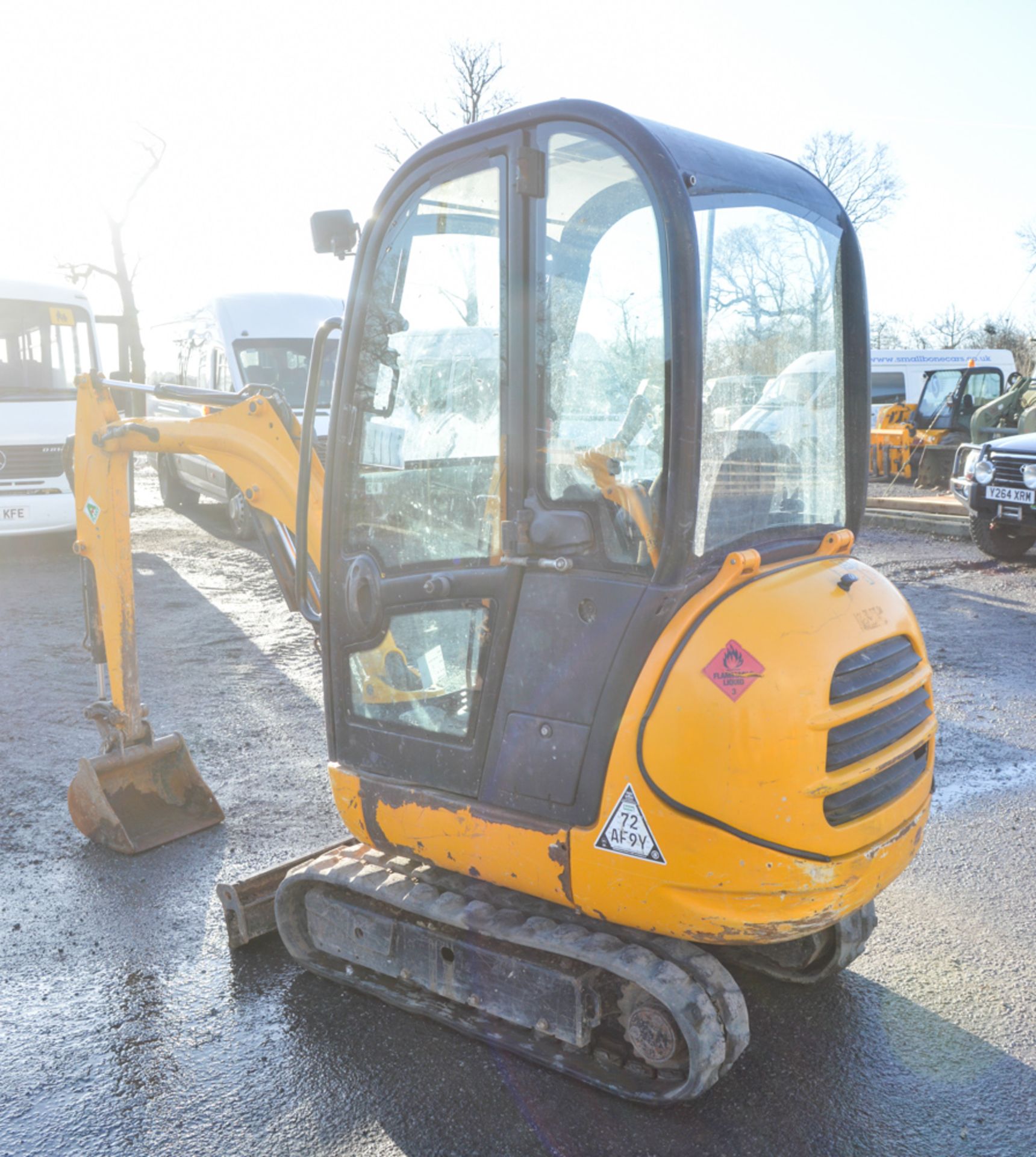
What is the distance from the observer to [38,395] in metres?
11.6

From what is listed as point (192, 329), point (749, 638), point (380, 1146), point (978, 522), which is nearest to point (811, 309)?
point (749, 638)

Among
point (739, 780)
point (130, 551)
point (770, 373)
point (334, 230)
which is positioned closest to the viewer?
point (739, 780)

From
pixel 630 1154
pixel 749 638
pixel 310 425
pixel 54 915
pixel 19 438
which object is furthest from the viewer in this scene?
pixel 19 438

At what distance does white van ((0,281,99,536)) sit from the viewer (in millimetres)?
11266

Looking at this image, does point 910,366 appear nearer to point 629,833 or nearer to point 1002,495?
point 1002,495

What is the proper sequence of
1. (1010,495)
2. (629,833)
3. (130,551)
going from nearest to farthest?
(629,833) → (130,551) → (1010,495)

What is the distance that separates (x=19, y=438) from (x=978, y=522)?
34.4ft

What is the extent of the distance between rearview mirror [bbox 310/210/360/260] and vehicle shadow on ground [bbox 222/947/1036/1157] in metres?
2.35

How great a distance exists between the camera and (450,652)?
3.04m

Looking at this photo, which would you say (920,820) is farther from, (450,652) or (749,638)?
(450,652)

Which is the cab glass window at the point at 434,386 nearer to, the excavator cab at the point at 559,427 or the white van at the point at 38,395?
the excavator cab at the point at 559,427

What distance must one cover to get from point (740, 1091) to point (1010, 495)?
9660 mm

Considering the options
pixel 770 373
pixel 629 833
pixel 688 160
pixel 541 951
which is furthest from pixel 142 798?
pixel 688 160

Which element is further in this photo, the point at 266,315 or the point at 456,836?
the point at 266,315
